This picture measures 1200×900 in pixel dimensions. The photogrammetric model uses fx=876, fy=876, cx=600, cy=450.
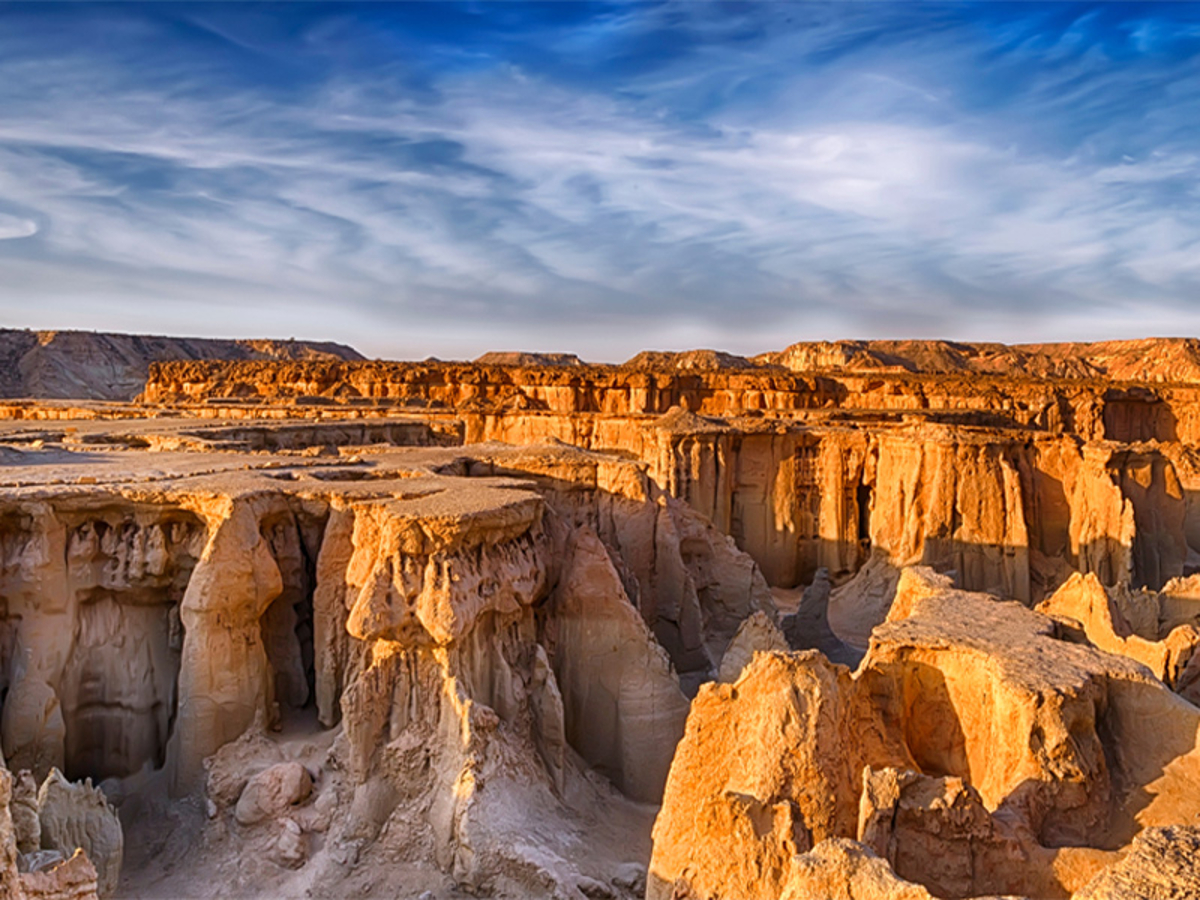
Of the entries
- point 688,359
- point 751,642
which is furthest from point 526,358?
point 751,642

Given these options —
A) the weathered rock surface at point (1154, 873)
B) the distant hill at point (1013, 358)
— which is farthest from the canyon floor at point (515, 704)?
the distant hill at point (1013, 358)

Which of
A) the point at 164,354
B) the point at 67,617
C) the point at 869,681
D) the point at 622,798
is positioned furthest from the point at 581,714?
the point at 164,354

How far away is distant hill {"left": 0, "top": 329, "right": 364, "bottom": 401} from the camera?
246 feet

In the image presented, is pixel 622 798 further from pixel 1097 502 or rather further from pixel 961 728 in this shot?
pixel 1097 502

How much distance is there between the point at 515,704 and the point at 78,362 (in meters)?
87.1

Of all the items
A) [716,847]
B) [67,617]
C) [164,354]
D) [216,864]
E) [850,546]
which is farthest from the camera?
[164,354]

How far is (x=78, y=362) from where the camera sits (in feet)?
266

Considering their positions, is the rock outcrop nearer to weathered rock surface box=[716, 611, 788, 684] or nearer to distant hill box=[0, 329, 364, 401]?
weathered rock surface box=[716, 611, 788, 684]

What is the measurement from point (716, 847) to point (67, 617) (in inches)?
272

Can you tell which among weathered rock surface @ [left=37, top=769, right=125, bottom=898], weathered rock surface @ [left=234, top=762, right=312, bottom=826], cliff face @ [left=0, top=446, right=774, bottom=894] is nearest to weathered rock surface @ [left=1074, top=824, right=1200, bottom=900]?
cliff face @ [left=0, top=446, right=774, bottom=894]

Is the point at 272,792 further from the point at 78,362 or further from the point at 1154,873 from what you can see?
the point at 78,362

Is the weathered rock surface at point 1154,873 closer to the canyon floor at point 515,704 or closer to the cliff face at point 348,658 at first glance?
the canyon floor at point 515,704

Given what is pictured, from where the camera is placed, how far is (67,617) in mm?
8836

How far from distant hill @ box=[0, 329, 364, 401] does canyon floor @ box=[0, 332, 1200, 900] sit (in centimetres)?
6907
